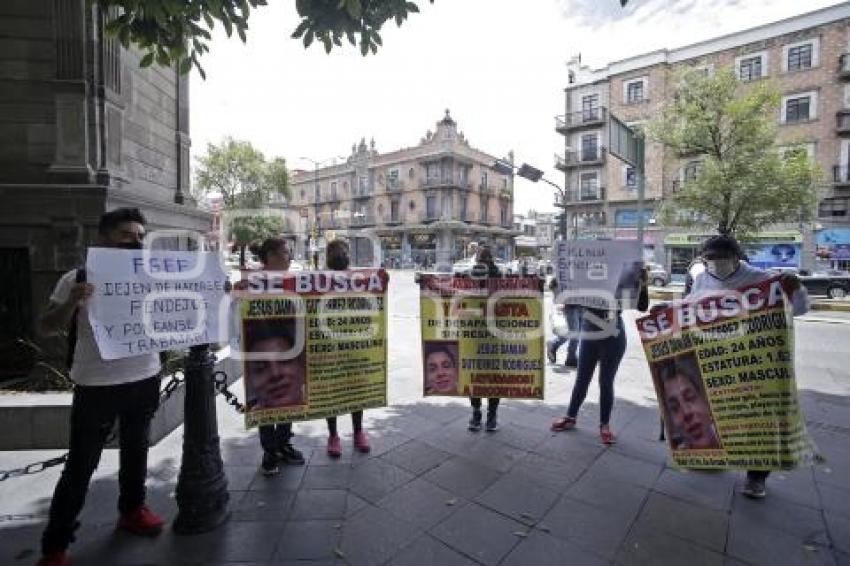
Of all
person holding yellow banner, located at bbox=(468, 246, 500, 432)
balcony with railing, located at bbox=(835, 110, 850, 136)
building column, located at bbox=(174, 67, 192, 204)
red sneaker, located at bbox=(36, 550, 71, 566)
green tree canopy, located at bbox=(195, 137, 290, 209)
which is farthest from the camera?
green tree canopy, located at bbox=(195, 137, 290, 209)

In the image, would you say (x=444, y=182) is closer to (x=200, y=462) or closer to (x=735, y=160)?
(x=735, y=160)

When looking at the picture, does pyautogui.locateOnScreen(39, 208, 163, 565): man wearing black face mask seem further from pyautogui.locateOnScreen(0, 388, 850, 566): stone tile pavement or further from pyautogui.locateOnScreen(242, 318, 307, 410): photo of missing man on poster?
pyautogui.locateOnScreen(242, 318, 307, 410): photo of missing man on poster

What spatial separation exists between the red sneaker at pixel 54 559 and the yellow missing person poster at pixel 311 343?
1.21 meters

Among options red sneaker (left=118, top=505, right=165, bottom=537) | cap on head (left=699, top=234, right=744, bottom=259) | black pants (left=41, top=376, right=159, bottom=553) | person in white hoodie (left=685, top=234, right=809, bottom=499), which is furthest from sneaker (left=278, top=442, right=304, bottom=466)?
cap on head (left=699, top=234, right=744, bottom=259)

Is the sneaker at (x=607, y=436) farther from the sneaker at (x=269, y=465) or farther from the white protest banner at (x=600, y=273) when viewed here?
the sneaker at (x=269, y=465)

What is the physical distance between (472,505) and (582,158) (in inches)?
1380

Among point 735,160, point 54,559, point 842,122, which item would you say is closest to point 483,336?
point 54,559

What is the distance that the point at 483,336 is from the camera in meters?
4.36

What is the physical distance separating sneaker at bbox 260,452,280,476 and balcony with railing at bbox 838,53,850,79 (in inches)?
1332

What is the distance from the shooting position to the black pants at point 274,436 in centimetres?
360

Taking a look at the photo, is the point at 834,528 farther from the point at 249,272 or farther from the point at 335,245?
the point at 249,272

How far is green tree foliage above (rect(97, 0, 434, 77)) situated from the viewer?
3760mm

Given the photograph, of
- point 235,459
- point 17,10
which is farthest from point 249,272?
point 17,10

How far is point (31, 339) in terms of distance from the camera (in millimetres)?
4992
